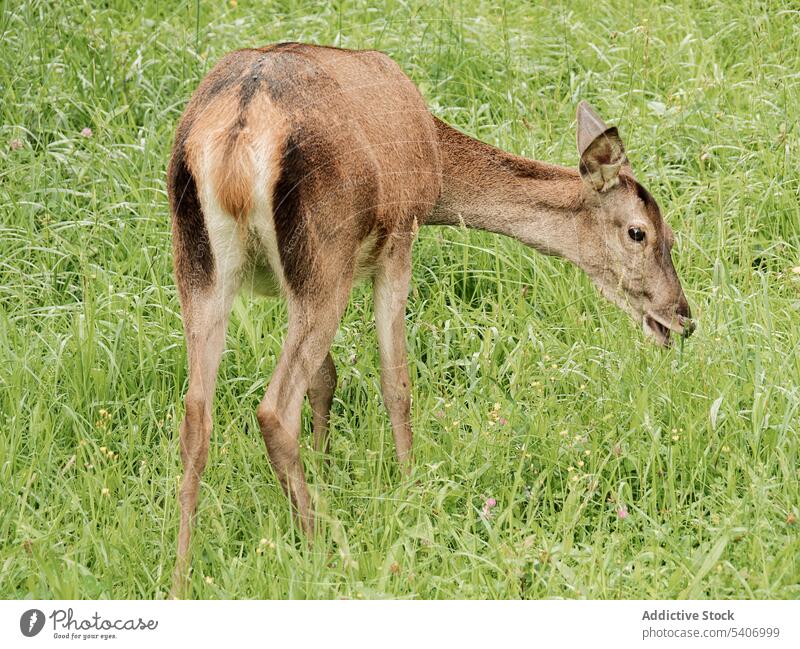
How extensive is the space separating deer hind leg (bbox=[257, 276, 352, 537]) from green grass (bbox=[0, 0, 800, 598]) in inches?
6.4

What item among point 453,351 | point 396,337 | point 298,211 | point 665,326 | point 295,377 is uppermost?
point 298,211

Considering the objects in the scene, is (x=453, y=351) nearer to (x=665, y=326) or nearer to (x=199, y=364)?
(x=665, y=326)

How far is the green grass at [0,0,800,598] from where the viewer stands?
4344 millimetres

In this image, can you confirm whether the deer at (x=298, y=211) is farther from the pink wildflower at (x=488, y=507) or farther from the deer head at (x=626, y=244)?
the pink wildflower at (x=488, y=507)

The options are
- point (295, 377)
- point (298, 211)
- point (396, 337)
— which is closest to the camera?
point (298, 211)

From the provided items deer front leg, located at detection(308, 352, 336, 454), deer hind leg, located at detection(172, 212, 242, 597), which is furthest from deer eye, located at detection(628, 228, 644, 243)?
deer hind leg, located at detection(172, 212, 242, 597)

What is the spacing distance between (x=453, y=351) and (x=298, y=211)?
1590 millimetres

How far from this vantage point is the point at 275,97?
14.3 feet

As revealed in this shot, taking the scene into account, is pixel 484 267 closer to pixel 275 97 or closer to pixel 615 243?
pixel 615 243

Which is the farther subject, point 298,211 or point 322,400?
point 322,400

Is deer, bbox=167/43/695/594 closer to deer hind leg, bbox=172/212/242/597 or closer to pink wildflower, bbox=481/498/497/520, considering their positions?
deer hind leg, bbox=172/212/242/597

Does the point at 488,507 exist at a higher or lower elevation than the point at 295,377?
lower

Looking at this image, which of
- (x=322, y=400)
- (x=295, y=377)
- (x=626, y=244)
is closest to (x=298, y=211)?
(x=295, y=377)
